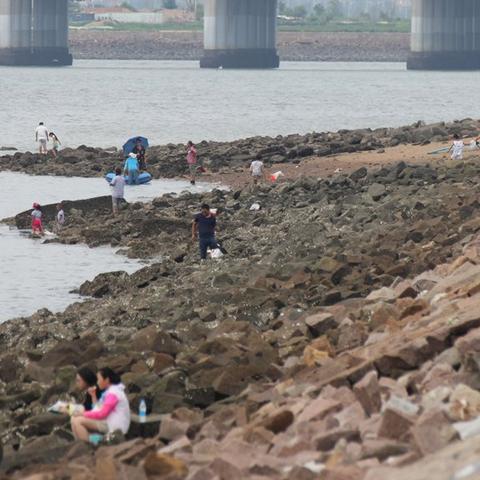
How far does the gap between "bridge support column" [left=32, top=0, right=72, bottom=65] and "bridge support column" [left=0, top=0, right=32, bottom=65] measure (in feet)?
2.29

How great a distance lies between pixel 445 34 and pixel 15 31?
1542 inches

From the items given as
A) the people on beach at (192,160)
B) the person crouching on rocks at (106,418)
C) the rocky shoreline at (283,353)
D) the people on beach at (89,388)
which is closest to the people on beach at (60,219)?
the rocky shoreline at (283,353)

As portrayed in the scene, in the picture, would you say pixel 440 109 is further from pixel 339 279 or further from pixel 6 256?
pixel 339 279

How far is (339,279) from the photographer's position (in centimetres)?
2028

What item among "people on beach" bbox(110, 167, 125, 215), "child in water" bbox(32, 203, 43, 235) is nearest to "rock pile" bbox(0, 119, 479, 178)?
"people on beach" bbox(110, 167, 125, 215)

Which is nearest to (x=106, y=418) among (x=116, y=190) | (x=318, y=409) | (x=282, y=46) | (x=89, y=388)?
(x=89, y=388)

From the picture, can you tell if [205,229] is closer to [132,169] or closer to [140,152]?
[132,169]

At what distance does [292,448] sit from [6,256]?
2153cm

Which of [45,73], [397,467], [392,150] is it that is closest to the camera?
[397,467]

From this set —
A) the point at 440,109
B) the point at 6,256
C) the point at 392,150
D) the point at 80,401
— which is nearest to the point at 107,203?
the point at 6,256

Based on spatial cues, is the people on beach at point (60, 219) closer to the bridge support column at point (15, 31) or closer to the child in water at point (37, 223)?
the child in water at point (37, 223)

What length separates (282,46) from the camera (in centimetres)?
18862

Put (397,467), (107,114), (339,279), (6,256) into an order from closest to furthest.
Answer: (397,467)
(339,279)
(6,256)
(107,114)

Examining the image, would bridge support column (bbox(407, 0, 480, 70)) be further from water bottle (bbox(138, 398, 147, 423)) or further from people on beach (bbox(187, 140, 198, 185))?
water bottle (bbox(138, 398, 147, 423))
